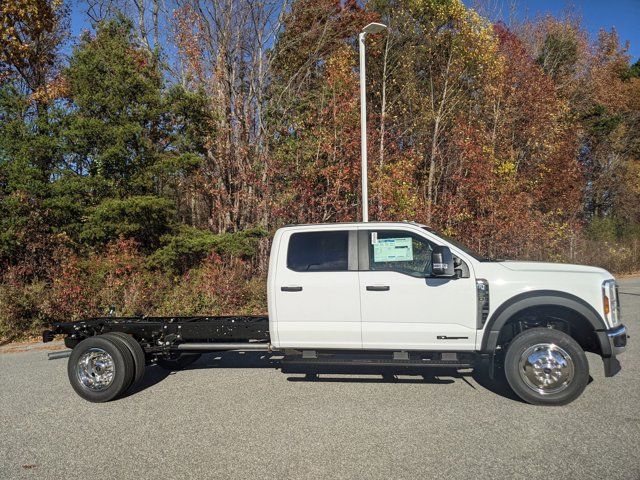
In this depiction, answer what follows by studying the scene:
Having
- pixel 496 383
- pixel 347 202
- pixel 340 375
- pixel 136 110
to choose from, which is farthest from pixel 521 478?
pixel 136 110

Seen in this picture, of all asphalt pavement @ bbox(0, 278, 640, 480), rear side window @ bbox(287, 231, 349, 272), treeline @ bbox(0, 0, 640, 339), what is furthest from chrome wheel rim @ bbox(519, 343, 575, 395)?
treeline @ bbox(0, 0, 640, 339)

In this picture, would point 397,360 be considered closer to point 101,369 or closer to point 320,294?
point 320,294

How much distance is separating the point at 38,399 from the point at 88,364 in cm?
81

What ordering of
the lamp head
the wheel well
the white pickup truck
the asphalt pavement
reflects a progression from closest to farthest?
1. the asphalt pavement
2. the white pickup truck
3. the wheel well
4. the lamp head

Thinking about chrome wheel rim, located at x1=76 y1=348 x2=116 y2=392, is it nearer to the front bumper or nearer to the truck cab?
the truck cab

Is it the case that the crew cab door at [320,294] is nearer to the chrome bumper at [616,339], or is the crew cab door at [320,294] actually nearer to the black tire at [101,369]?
the black tire at [101,369]

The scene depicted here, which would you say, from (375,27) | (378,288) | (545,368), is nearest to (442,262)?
(378,288)

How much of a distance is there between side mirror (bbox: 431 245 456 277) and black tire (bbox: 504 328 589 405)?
103 centimetres

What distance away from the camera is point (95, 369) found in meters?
5.68

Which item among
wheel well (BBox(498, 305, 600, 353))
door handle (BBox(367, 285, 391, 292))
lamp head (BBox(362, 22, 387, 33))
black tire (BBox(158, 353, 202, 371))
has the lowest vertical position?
black tire (BBox(158, 353, 202, 371))

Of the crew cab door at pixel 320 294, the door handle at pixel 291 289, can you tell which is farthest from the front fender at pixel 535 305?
the door handle at pixel 291 289

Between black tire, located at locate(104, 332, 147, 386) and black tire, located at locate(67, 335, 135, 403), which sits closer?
black tire, located at locate(67, 335, 135, 403)

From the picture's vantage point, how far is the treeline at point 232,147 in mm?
12227

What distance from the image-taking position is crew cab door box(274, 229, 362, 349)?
542 cm
